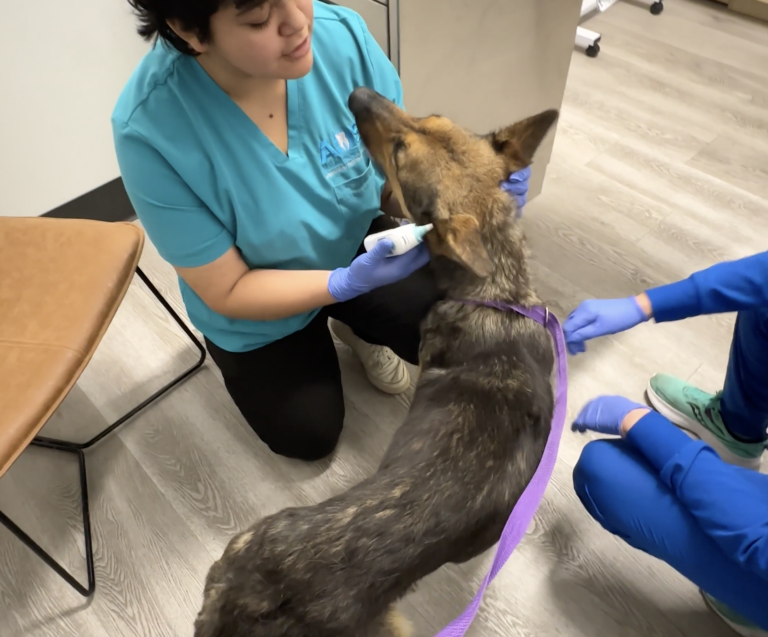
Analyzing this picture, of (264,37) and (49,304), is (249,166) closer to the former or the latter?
(264,37)

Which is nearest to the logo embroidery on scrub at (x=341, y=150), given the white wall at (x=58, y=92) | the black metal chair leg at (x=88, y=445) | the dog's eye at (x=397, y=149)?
the dog's eye at (x=397, y=149)

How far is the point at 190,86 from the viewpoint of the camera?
3.81 ft

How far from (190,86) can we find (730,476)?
4.53 ft

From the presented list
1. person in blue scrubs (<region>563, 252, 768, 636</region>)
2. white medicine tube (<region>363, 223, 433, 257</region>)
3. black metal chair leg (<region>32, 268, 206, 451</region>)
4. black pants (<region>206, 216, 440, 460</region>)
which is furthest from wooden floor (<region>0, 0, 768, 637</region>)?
white medicine tube (<region>363, 223, 433, 257</region>)

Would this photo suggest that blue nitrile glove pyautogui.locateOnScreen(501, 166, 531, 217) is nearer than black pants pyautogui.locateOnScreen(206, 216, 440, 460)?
Yes

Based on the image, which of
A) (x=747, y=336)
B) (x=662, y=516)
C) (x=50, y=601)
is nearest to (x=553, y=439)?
(x=662, y=516)

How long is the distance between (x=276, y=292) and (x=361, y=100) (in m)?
0.51

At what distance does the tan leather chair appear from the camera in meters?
1.22

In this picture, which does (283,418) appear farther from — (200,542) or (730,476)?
(730,476)

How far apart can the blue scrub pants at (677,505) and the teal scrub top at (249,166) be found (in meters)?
0.91

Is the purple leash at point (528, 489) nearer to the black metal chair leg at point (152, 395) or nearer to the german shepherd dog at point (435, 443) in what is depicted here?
the german shepherd dog at point (435, 443)

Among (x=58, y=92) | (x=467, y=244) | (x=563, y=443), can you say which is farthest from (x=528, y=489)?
(x=58, y=92)

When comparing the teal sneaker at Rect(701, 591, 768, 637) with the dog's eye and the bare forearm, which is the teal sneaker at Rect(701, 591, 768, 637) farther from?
the dog's eye

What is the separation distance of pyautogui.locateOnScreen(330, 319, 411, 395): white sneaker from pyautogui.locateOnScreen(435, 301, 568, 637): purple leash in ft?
1.96
